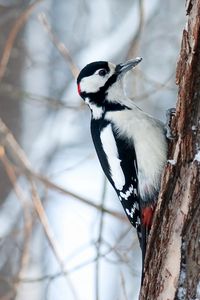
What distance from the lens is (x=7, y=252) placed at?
569cm

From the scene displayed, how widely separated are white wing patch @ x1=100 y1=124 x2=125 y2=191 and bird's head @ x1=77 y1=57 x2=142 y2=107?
24 centimetres

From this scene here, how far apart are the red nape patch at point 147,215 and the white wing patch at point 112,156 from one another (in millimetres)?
173

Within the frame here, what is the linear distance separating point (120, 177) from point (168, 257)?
61 cm

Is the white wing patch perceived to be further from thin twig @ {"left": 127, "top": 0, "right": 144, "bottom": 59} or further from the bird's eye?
thin twig @ {"left": 127, "top": 0, "right": 144, "bottom": 59}

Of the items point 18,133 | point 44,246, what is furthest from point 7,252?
point 18,133

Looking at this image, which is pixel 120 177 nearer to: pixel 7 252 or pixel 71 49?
pixel 7 252

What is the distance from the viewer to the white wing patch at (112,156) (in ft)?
10.6

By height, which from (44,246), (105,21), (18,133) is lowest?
(44,246)

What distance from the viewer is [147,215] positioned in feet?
10.1

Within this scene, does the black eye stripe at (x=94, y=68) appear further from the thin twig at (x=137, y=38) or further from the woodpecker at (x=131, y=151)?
the thin twig at (x=137, y=38)

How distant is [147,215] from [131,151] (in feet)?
0.92

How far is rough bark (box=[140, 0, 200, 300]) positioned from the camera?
2682 millimetres

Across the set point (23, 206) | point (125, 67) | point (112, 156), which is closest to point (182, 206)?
point (112, 156)

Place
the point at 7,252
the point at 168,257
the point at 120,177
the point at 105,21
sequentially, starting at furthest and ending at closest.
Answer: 1. the point at 105,21
2. the point at 7,252
3. the point at 120,177
4. the point at 168,257
